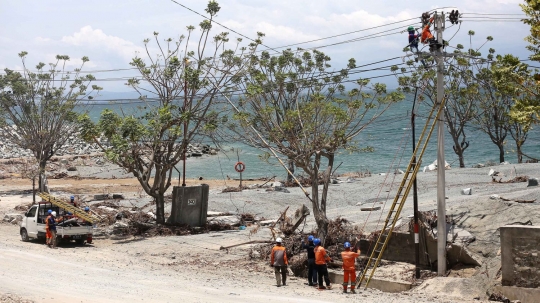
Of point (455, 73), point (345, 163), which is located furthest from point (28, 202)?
point (345, 163)

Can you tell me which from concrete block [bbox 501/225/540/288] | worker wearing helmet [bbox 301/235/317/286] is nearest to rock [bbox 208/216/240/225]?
worker wearing helmet [bbox 301/235/317/286]

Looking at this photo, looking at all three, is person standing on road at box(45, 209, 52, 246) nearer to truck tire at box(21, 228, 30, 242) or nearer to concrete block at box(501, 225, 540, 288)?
truck tire at box(21, 228, 30, 242)

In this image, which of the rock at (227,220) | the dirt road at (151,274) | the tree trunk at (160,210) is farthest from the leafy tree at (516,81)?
the tree trunk at (160,210)

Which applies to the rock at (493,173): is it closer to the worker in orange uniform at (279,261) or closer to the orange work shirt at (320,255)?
the orange work shirt at (320,255)

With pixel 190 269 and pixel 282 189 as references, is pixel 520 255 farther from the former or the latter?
pixel 282 189

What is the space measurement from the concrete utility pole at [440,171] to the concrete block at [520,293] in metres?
2.13

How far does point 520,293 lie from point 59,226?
53.3 ft

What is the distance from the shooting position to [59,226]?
2378cm

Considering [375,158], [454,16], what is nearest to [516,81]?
[454,16]

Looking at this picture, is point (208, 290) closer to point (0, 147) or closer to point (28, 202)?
point (28, 202)

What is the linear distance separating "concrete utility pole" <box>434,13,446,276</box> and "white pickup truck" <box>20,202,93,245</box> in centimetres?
1326

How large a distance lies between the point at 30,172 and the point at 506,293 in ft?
96.4

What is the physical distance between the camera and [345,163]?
239 ft

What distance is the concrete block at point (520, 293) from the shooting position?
15.4 meters
